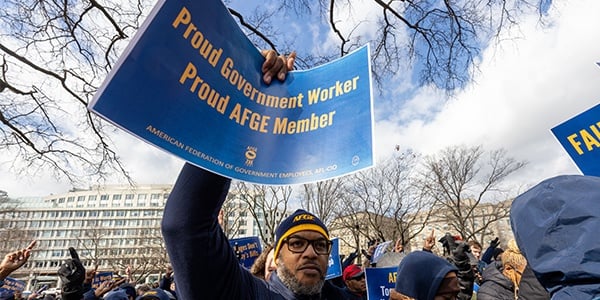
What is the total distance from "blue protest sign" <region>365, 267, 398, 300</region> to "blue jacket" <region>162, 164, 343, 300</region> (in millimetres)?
2969

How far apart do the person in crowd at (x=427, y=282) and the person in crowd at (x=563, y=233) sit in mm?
1003

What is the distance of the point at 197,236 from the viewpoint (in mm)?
1375

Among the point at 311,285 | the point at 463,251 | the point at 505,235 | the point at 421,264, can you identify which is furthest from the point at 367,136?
the point at 505,235

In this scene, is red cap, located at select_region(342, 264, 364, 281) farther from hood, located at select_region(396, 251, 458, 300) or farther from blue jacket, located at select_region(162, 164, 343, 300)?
blue jacket, located at select_region(162, 164, 343, 300)

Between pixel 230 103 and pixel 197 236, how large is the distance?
542 millimetres

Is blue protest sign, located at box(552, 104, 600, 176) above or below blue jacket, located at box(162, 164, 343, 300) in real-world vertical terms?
above

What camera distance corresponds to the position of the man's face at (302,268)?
6.10ft

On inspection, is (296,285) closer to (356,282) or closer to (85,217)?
(356,282)

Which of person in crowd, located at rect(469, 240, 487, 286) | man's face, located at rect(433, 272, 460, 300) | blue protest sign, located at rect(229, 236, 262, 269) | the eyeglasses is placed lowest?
man's face, located at rect(433, 272, 460, 300)

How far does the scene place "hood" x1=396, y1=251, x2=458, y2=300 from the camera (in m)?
2.14

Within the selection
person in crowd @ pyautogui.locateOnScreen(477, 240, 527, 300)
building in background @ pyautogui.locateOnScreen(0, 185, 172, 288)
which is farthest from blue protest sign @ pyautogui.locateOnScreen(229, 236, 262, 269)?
building in background @ pyautogui.locateOnScreen(0, 185, 172, 288)

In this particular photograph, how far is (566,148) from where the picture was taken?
2.85m

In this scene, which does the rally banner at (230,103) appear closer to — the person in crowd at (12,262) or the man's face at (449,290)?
the man's face at (449,290)

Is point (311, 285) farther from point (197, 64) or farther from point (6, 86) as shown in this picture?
point (6, 86)
